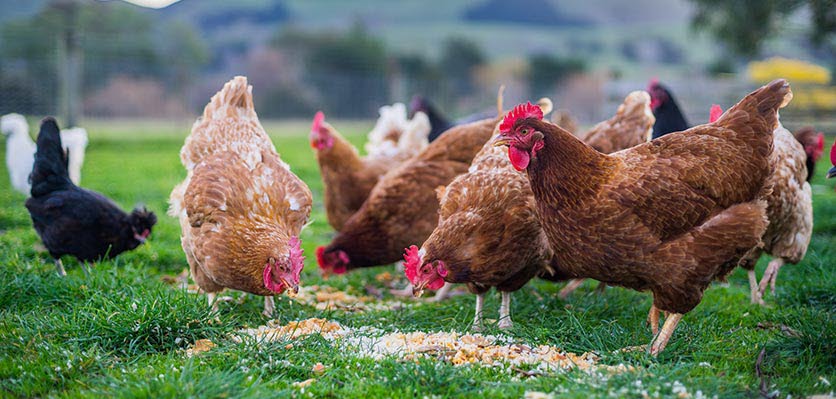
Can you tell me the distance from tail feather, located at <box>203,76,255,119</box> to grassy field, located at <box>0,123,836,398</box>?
1371 mm

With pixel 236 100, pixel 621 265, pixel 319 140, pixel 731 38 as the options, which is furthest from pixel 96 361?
pixel 731 38

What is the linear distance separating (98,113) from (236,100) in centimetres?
1751

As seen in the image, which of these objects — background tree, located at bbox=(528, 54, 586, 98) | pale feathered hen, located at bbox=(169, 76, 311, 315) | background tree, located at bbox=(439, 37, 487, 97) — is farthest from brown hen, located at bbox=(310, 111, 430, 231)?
background tree, located at bbox=(439, 37, 487, 97)

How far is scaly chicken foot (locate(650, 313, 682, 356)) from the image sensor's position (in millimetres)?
3426

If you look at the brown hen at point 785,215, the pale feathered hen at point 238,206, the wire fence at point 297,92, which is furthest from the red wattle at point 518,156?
the wire fence at point 297,92

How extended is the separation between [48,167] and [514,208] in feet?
12.7

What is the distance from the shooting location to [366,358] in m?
3.30

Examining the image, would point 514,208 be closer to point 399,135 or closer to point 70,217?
point 70,217

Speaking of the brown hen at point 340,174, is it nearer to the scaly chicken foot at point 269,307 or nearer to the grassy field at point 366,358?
the grassy field at point 366,358

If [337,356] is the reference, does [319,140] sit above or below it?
above

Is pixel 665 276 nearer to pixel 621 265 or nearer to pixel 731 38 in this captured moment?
pixel 621 265

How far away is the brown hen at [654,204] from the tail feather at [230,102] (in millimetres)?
2416

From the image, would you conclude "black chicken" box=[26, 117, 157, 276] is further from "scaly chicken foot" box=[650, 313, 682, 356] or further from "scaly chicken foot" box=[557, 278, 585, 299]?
"scaly chicken foot" box=[650, 313, 682, 356]

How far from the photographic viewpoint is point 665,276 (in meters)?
3.39
